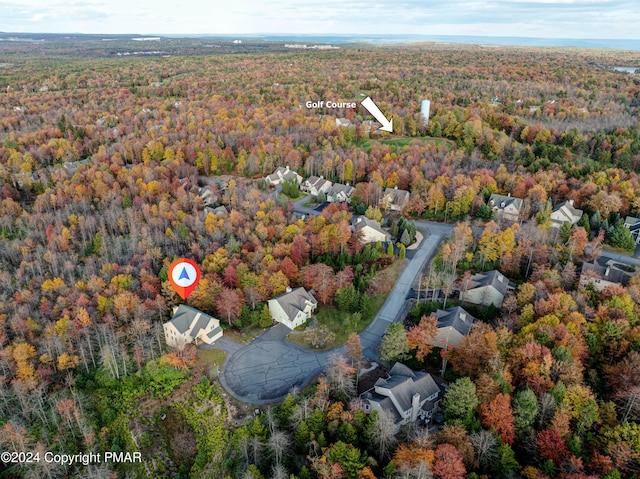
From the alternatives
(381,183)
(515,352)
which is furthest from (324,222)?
(515,352)

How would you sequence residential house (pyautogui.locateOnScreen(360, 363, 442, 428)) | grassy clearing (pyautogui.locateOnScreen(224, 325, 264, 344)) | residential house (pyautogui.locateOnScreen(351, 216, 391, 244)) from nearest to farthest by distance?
residential house (pyautogui.locateOnScreen(360, 363, 442, 428))
grassy clearing (pyautogui.locateOnScreen(224, 325, 264, 344))
residential house (pyautogui.locateOnScreen(351, 216, 391, 244))

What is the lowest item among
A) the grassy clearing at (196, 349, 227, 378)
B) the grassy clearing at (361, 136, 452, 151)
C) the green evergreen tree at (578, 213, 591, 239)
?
the grassy clearing at (196, 349, 227, 378)

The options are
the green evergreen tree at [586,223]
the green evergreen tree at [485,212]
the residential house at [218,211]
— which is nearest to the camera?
the green evergreen tree at [586,223]

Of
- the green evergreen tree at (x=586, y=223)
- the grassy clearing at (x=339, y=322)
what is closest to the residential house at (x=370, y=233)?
the grassy clearing at (x=339, y=322)

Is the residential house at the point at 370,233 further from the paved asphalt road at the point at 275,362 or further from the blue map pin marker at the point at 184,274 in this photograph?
the blue map pin marker at the point at 184,274

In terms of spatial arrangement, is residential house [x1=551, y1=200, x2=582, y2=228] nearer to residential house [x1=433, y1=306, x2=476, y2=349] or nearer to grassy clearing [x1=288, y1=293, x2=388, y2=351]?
residential house [x1=433, y1=306, x2=476, y2=349]

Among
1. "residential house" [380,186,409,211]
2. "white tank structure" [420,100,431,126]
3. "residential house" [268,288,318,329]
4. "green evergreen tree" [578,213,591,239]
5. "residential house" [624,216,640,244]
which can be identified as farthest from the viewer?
"white tank structure" [420,100,431,126]

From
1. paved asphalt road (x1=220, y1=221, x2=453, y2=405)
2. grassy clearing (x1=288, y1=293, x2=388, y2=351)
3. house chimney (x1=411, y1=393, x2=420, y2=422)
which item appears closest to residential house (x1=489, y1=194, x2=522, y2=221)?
paved asphalt road (x1=220, y1=221, x2=453, y2=405)

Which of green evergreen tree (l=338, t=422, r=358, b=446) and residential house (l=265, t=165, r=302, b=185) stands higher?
residential house (l=265, t=165, r=302, b=185)
